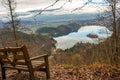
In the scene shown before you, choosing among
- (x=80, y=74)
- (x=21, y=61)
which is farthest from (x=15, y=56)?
(x=80, y=74)

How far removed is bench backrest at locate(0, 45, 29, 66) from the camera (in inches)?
313

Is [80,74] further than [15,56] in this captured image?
Yes

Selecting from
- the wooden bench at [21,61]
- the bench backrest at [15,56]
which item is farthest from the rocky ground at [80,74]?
the bench backrest at [15,56]

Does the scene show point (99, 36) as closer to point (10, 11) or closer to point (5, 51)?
point (5, 51)

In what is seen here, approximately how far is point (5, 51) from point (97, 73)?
9.39 ft

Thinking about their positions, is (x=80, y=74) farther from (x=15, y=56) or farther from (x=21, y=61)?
(x=15, y=56)

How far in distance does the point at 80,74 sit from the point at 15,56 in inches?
87.9

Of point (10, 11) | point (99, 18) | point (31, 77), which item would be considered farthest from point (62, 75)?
point (10, 11)

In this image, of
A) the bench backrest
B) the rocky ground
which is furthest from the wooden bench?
the rocky ground

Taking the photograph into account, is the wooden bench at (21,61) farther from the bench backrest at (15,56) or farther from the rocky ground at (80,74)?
the rocky ground at (80,74)

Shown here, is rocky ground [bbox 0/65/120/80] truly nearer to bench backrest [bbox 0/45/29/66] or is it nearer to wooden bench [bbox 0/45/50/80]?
wooden bench [bbox 0/45/50/80]

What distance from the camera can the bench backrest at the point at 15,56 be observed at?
7.96m

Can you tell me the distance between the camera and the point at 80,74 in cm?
948

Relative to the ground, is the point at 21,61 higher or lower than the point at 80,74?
higher
